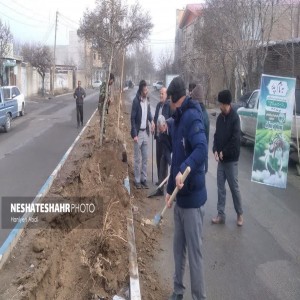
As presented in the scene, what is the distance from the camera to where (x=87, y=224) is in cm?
605

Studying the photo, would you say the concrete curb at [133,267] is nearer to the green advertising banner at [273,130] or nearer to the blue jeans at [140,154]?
the blue jeans at [140,154]

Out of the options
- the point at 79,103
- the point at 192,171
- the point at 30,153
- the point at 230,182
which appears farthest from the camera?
the point at 79,103

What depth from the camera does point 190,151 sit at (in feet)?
13.1

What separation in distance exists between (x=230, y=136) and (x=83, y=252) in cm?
266

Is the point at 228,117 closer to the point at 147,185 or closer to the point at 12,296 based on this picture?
the point at 147,185

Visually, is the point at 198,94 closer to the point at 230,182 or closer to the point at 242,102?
the point at 230,182

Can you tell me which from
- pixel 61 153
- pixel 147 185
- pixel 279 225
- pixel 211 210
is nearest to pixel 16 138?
pixel 61 153

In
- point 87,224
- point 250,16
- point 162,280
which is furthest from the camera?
point 250,16

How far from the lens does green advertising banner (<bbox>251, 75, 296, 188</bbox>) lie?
8570mm

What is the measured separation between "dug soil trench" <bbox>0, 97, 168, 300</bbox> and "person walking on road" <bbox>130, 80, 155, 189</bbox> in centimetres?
83

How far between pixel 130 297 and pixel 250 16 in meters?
20.9

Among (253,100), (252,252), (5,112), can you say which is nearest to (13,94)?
(5,112)

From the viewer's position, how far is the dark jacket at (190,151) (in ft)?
12.8

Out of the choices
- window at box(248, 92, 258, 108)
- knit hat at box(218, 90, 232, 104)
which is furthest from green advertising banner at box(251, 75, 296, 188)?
window at box(248, 92, 258, 108)
